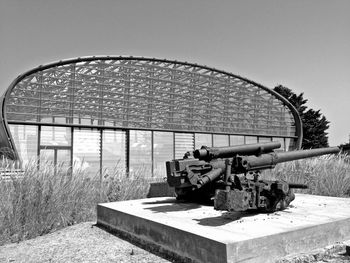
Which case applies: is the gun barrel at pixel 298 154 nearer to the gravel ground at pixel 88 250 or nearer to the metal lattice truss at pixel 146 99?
the gravel ground at pixel 88 250

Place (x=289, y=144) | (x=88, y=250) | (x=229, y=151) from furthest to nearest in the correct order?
(x=289, y=144) → (x=229, y=151) → (x=88, y=250)

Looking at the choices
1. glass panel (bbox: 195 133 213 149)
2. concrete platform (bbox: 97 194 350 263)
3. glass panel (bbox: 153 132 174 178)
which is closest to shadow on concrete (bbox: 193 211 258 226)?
concrete platform (bbox: 97 194 350 263)

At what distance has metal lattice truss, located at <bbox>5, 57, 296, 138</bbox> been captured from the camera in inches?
817

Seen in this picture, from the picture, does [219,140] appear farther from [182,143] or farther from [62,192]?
[62,192]

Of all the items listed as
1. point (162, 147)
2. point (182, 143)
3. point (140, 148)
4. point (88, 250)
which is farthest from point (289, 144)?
point (88, 250)

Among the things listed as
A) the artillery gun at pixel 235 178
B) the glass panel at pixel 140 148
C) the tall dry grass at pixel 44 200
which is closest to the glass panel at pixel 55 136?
the glass panel at pixel 140 148

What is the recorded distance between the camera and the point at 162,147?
25.4 metres

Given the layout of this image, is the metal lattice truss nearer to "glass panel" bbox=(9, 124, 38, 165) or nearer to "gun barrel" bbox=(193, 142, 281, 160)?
"glass panel" bbox=(9, 124, 38, 165)

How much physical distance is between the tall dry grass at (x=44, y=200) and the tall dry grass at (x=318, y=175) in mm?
5003

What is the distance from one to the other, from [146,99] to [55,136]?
7.29 meters

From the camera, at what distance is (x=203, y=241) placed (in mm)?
3908

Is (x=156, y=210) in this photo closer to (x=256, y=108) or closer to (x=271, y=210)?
(x=271, y=210)

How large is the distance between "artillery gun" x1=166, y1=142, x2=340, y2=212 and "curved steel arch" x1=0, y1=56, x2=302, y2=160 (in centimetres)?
1503

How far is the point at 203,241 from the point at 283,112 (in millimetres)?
30560
